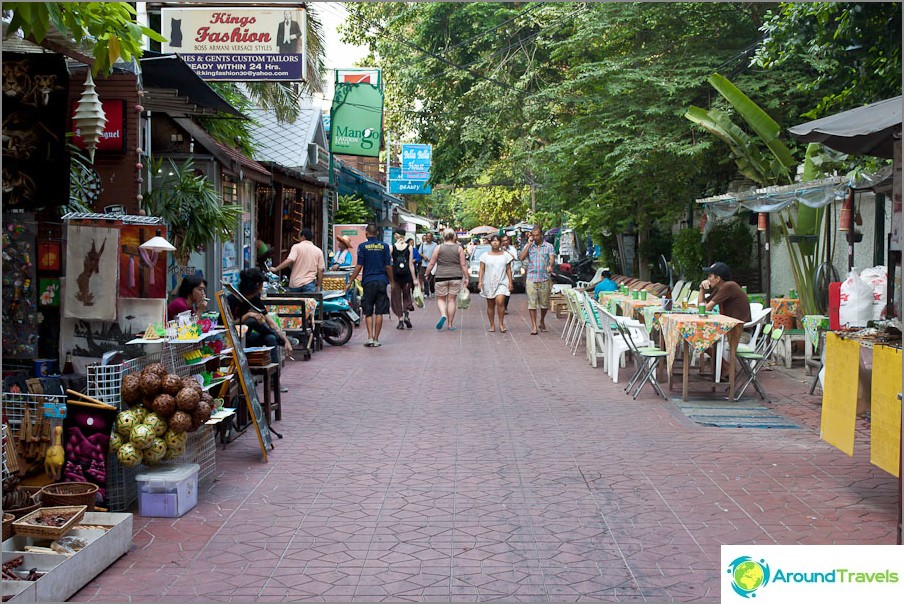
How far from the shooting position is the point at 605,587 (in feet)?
16.3

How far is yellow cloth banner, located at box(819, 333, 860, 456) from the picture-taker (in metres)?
6.77

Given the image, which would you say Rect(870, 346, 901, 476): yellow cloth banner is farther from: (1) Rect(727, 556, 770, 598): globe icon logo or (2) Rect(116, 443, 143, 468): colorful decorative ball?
(2) Rect(116, 443, 143, 468): colorful decorative ball

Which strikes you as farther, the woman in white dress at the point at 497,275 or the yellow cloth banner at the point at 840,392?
the woman in white dress at the point at 497,275

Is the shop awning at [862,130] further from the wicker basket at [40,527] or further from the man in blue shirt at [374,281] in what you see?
the man in blue shirt at [374,281]

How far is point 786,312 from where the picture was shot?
1438cm

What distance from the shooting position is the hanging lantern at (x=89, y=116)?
7.26 m

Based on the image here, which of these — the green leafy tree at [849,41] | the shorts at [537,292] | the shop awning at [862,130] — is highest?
the green leafy tree at [849,41]

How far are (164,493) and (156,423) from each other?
0.49 m

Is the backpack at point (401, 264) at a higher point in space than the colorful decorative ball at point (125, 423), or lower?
higher

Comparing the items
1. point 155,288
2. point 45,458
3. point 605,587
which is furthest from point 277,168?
point 605,587

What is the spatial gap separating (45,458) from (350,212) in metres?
24.5

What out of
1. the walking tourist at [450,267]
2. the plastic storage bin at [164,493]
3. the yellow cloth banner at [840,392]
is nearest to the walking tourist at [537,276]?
the walking tourist at [450,267]

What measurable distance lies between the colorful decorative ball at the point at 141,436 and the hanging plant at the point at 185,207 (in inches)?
202

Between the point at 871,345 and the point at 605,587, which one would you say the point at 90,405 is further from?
the point at 871,345
